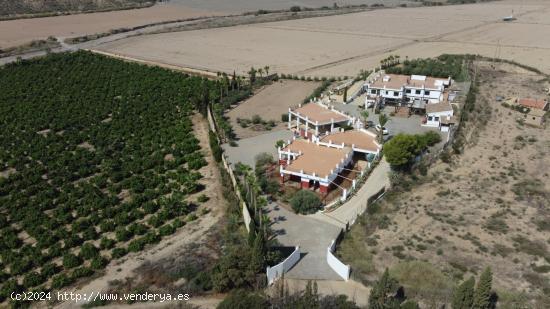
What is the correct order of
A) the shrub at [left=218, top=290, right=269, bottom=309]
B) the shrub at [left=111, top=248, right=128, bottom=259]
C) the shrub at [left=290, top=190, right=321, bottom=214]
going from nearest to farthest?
1. the shrub at [left=218, top=290, right=269, bottom=309]
2. the shrub at [left=111, top=248, right=128, bottom=259]
3. the shrub at [left=290, top=190, right=321, bottom=214]

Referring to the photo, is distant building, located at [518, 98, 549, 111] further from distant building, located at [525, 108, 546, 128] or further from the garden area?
the garden area

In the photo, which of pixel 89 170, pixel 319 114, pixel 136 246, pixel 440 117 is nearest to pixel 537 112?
pixel 440 117

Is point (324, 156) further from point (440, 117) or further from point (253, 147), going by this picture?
point (440, 117)

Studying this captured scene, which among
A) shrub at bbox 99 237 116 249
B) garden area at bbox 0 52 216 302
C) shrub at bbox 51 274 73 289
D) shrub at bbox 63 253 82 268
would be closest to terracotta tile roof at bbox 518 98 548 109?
garden area at bbox 0 52 216 302

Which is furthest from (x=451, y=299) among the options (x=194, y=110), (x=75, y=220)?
(x=194, y=110)

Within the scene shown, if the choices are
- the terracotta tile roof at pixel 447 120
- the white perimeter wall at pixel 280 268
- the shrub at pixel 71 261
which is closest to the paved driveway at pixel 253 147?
the terracotta tile roof at pixel 447 120

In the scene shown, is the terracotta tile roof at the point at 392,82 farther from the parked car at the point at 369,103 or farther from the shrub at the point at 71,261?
the shrub at the point at 71,261
